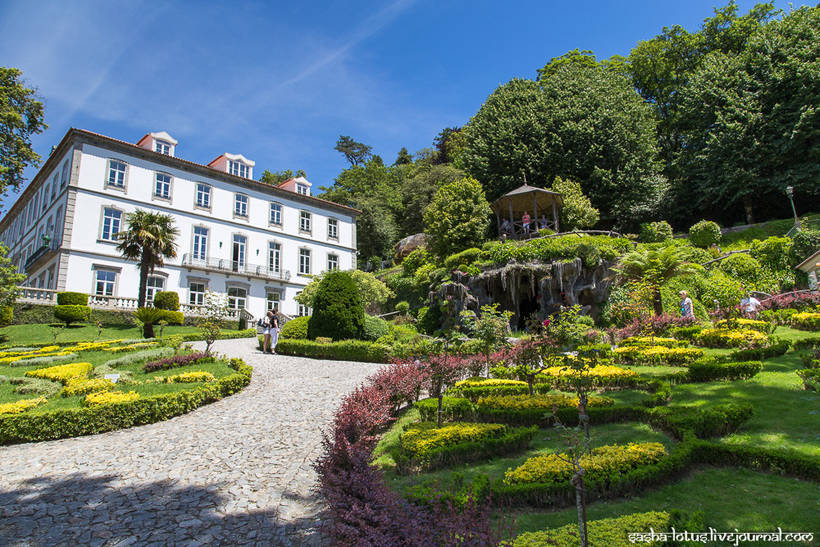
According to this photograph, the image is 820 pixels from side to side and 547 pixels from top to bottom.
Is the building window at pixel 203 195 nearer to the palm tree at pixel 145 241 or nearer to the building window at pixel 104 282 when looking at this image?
the building window at pixel 104 282

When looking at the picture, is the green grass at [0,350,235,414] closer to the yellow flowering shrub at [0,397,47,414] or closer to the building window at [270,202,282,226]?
the yellow flowering shrub at [0,397,47,414]

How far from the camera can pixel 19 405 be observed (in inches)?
332

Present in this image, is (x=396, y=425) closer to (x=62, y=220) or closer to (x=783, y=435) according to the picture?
(x=783, y=435)

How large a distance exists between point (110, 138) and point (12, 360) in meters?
18.6

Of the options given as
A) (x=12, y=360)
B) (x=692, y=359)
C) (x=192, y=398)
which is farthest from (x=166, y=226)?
(x=692, y=359)

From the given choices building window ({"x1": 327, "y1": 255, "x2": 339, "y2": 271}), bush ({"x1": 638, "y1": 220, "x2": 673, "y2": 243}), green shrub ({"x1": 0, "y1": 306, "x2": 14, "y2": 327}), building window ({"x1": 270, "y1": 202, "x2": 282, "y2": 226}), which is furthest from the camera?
building window ({"x1": 327, "y1": 255, "x2": 339, "y2": 271})

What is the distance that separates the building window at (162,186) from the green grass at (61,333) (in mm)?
10642

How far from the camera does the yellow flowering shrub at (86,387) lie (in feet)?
32.3

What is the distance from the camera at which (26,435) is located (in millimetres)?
7562

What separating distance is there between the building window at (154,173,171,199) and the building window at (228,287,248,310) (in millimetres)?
7995

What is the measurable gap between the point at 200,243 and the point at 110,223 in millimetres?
5682

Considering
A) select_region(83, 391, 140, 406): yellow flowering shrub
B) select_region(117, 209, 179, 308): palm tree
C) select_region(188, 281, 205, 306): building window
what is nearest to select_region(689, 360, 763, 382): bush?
select_region(83, 391, 140, 406): yellow flowering shrub

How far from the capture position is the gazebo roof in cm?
2692

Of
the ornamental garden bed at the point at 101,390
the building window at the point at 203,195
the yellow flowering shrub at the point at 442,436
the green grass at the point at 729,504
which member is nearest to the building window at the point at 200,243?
the building window at the point at 203,195
